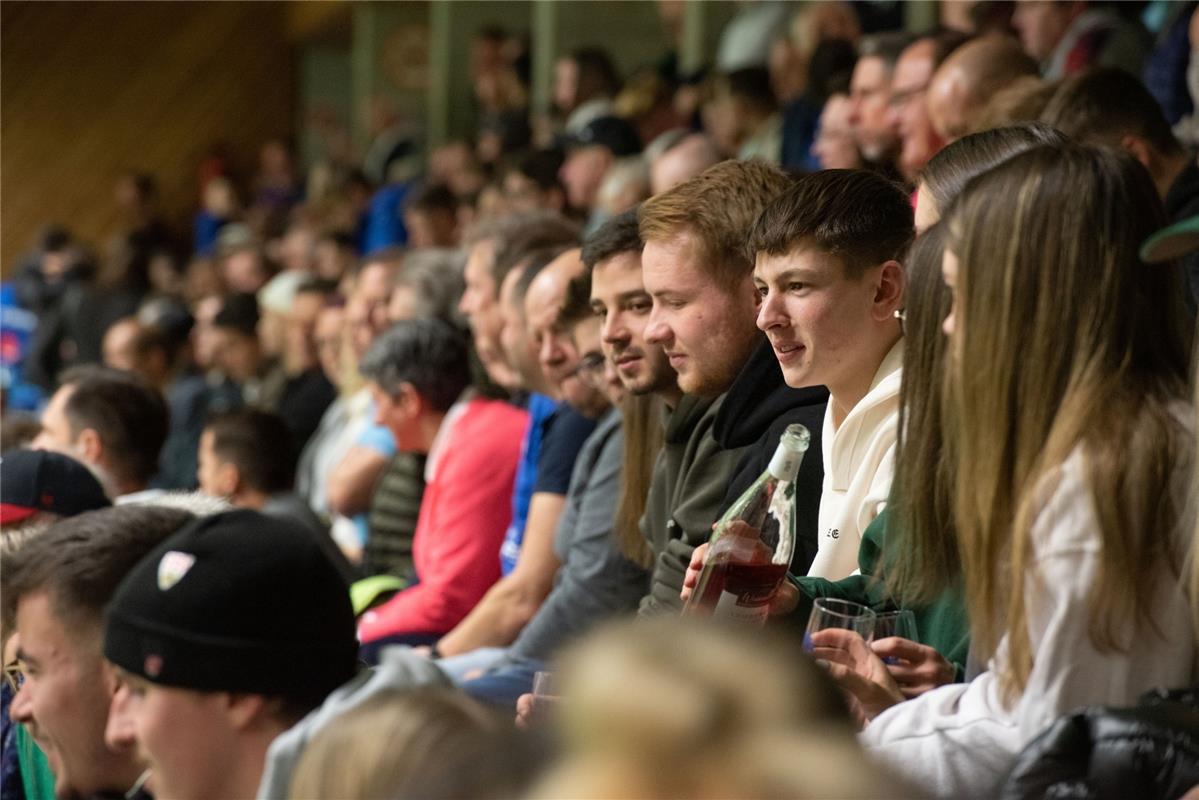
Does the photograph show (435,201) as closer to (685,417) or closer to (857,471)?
(685,417)

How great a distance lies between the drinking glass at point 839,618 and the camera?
6.29 ft

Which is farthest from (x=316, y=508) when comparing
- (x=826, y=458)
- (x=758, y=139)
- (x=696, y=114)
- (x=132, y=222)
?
(x=132, y=222)

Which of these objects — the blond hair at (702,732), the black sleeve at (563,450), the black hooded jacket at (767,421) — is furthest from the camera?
the black sleeve at (563,450)

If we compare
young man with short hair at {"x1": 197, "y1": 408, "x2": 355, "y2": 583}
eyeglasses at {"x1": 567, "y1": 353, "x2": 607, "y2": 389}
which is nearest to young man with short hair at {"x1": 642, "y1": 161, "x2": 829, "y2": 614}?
eyeglasses at {"x1": 567, "y1": 353, "x2": 607, "y2": 389}

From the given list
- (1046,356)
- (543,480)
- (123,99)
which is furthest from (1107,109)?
(123,99)

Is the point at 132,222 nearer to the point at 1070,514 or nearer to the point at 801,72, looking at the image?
the point at 801,72

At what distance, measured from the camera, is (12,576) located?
6.97 ft

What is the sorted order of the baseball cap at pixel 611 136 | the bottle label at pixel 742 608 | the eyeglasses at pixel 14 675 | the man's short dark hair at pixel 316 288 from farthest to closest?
the man's short dark hair at pixel 316 288 < the baseball cap at pixel 611 136 < the eyeglasses at pixel 14 675 < the bottle label at pixel 742 608

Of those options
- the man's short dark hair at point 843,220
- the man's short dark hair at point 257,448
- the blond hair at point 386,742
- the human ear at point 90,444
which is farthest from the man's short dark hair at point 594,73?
the blond hair at point 386,742

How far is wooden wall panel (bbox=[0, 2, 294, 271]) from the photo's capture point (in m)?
12.5

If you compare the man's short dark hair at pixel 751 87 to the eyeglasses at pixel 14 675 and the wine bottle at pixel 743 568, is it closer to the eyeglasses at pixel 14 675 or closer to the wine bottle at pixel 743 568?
the wine bottle at pixel 743 568

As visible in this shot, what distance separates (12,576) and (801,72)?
433 cm

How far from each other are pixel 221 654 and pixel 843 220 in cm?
110

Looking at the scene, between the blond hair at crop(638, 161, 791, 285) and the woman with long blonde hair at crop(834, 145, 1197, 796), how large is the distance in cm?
92
